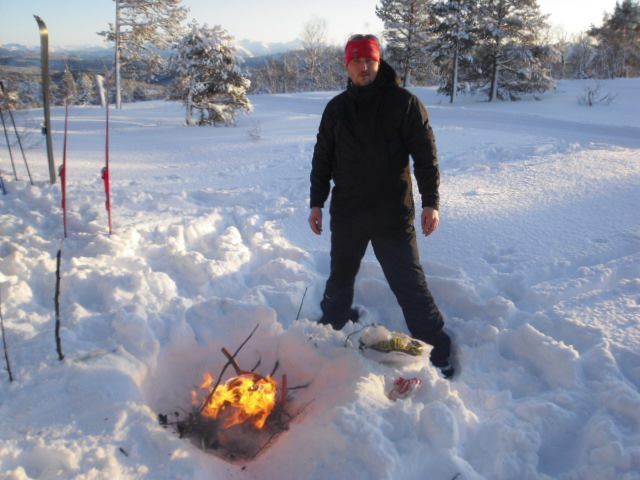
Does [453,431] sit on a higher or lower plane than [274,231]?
lower

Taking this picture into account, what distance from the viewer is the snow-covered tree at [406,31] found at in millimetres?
23797

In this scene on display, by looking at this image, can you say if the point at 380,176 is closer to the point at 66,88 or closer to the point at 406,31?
the point at 66,88

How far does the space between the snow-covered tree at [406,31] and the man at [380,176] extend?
22682 millimetres

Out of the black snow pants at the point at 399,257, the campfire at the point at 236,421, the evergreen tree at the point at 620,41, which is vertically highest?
the evergreen tree at the point at 620,41

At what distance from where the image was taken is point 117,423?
76.9 inches

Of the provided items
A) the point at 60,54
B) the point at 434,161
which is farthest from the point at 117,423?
the point at 60,54

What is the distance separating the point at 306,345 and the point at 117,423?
43.3 inches

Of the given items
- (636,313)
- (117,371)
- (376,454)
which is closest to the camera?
(376,454)

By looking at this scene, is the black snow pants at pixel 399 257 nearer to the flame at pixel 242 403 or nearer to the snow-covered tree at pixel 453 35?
the flame at pixel 242 403

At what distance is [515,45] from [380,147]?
65.9 feet

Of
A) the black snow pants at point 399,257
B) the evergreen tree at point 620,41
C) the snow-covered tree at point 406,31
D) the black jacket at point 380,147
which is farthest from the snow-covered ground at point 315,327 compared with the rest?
the evergreen tree at point 620,41

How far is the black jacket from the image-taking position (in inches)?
99.0

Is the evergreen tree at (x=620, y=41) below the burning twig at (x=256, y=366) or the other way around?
the other way around

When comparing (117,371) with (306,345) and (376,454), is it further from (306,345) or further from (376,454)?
(376,454)
